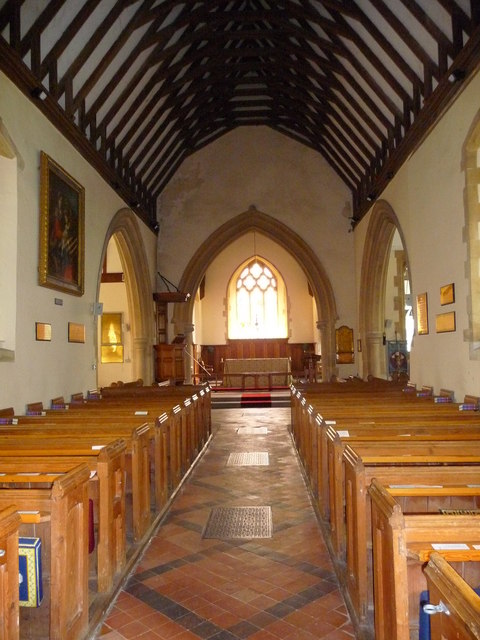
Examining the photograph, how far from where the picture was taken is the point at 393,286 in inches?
515

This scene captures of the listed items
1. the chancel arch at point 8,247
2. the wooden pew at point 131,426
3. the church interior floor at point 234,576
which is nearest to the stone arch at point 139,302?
the chancel arch at point 8,247

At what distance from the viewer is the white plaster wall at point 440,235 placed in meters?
6.32

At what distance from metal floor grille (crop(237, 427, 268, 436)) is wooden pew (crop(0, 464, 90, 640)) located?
6306 mm

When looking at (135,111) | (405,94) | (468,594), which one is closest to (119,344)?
(135,111)

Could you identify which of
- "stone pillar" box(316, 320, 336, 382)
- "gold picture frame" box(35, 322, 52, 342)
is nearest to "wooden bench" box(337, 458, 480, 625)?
"gold picture frame" box(35, 322, 52, 342)

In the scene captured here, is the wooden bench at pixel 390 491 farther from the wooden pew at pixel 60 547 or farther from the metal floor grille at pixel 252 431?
the metal floor grille at pixel 252 431

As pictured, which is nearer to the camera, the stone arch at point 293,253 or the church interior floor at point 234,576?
the church interior floor at point 234,576

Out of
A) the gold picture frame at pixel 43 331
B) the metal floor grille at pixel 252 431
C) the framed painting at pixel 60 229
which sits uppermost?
the framed painting at pixel 60 229

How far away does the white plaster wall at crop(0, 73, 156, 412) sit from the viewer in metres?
6.05

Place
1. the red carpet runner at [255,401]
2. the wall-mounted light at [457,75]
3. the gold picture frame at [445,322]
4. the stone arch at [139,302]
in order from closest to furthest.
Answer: the wall-mounted light at [457,75]
the gold picture frame at [445,322]
the stone arch at [139,302]
the red carpet runner at [255,401]

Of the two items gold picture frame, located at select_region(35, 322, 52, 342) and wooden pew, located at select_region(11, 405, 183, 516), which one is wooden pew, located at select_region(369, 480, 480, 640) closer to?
wooden pew, located at select_region(11, 405, 183, 516)

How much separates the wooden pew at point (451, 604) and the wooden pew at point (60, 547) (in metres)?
1.51

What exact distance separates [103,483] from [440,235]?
5.62 m

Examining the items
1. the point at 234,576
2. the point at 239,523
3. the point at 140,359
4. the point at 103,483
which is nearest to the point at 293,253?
the point at 140,359
